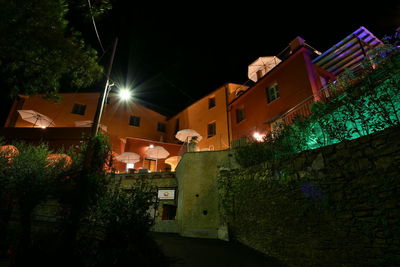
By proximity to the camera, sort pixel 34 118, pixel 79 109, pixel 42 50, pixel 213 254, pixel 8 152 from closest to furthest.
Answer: pixel 42 50, pixel 213 254, pixel 8 152, pixel 34 118, pixel 79 109

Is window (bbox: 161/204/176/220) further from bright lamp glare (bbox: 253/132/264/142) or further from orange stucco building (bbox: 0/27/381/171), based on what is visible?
bright lamp glare (bbox: 253/132/264/142)

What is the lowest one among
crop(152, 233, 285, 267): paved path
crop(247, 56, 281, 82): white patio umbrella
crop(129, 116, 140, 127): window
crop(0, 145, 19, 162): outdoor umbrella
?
crop(152, 233, 285, 267): paved path

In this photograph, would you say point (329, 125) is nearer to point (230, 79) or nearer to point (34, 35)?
point (34, 35)

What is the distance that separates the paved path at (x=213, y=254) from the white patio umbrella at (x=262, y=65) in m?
13.9

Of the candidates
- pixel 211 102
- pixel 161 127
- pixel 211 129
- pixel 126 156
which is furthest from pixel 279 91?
pixel 161 127

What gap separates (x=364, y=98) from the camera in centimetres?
576

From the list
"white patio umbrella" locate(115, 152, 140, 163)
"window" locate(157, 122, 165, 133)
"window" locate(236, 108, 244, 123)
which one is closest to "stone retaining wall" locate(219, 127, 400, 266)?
"window" locate(236, 108, 244, 123)

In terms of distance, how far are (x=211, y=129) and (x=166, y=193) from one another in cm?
851

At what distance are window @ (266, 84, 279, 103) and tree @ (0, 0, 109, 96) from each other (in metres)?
11.2

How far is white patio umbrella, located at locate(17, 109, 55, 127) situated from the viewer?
16.4m

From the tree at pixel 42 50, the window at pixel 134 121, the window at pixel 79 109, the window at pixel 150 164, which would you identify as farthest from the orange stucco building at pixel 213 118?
the tree at pixel 42 50

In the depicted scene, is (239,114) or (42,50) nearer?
(42,50)

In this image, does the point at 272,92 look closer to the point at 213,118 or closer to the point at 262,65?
the point at 262,65

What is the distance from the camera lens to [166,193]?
1284cm
